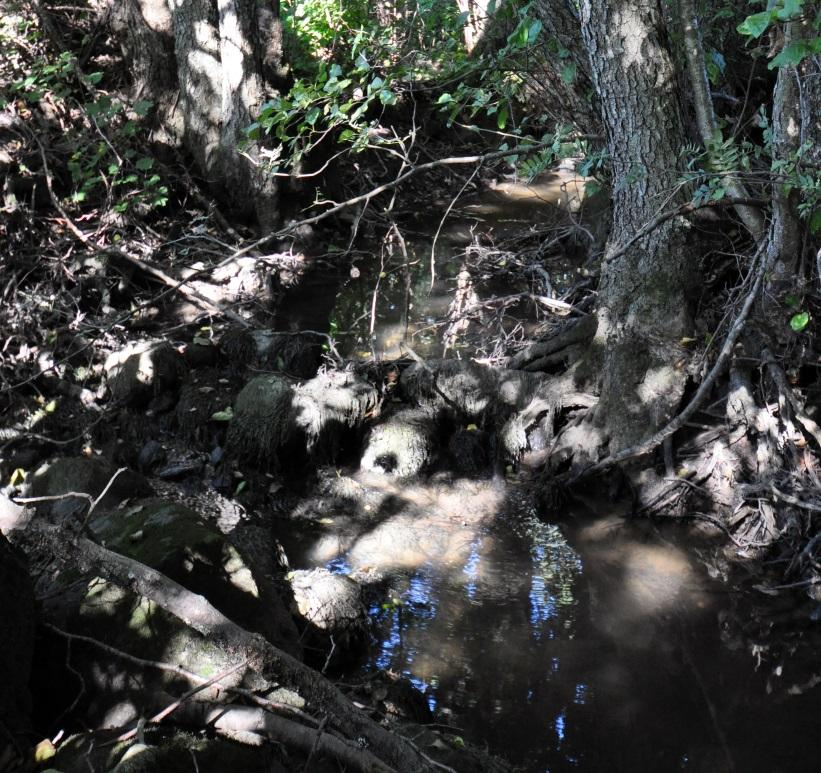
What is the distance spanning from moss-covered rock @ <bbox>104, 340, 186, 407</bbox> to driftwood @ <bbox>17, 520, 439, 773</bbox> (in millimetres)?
4401

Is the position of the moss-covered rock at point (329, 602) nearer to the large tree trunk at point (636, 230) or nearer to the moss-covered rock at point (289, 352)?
the large tree trunk at point (636, 230)

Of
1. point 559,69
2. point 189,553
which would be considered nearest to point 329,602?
point 189,553

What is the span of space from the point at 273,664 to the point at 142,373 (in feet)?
16.1

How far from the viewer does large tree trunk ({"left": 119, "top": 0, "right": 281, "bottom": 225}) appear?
934 centimetres

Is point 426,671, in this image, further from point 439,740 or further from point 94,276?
point 94,276

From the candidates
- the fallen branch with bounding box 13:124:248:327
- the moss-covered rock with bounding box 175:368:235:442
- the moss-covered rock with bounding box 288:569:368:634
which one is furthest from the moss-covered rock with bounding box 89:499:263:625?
the fallen branch with bounding box 13:124:248:327

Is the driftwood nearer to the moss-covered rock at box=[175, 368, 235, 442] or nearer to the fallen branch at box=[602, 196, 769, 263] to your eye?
the fallen branch at box=[602, 196, 769, 263]

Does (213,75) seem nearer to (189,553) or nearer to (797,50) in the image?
(189,553)

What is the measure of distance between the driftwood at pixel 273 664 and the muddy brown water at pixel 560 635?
4.57 ft

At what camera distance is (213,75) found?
9.56 metres

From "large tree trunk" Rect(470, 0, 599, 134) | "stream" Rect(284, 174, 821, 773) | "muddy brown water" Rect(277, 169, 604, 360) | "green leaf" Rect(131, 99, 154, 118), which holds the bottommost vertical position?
"stream" Rect(284, 174, 821, 773)

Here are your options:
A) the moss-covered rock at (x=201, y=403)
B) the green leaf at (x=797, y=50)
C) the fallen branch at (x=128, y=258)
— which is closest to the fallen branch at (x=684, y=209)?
the green leaf at (x=797, y=50)

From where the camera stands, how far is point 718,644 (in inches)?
185

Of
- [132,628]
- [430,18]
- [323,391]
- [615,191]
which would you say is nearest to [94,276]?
[323,391]
